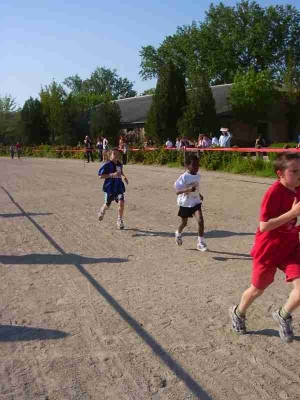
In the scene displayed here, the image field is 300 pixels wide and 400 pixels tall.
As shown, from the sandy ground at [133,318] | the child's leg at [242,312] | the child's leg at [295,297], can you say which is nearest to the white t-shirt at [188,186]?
the sandy ground at [133,318]

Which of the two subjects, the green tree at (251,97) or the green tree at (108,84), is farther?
the green tree at (108,84)

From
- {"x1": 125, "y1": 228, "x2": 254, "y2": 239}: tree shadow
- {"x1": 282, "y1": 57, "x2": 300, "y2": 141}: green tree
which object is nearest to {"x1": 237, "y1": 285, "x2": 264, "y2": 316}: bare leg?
{"x1": 125, "y1": 228, "x2": 254, "y2": 239}: tree shadow

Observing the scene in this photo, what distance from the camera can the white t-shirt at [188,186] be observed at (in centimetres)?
686

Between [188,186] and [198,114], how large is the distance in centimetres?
2409

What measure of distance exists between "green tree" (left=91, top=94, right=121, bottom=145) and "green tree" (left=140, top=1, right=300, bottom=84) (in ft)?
74.7

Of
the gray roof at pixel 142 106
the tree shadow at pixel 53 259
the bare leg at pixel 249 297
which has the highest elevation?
the gray roof at pixel 142 106

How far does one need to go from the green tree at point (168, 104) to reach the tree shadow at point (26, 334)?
28638 mm

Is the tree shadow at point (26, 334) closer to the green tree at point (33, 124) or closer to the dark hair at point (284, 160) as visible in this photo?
the dark hair at point (284, 160)

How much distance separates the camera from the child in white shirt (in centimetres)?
685

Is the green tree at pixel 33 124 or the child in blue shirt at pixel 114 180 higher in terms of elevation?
the green tree at pixel 33 124

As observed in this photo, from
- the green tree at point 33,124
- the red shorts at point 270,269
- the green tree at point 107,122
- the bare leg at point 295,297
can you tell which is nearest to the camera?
the bare leg at point 295,297

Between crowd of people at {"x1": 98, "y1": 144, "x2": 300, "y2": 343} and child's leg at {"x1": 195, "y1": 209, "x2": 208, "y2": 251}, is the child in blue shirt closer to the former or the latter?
child's leg at {"x1": 195, "y1": 209, "x2": 208, "y2": 251}

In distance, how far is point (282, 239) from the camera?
146 inches

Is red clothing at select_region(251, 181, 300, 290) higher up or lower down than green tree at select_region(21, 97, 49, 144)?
lower down
